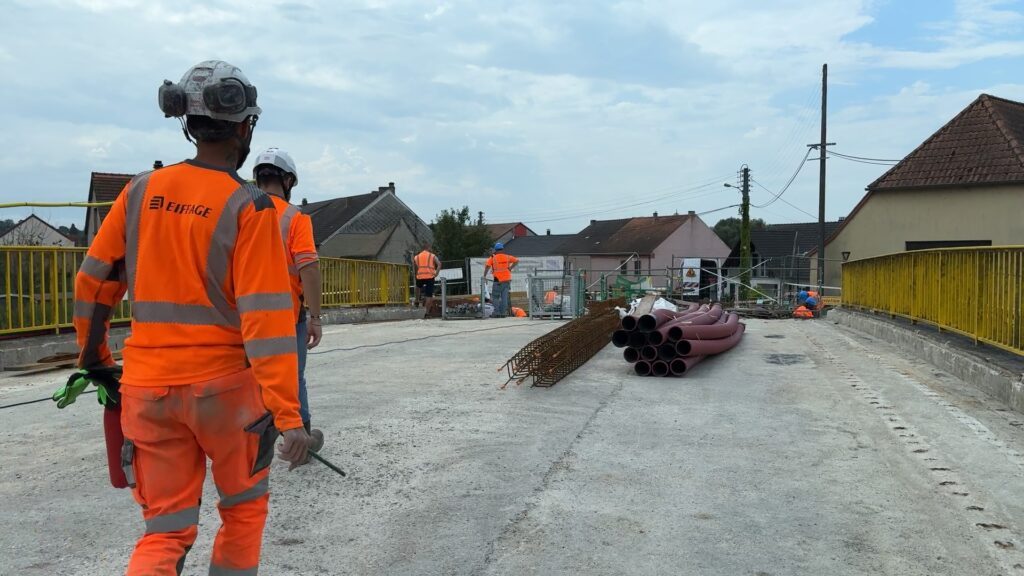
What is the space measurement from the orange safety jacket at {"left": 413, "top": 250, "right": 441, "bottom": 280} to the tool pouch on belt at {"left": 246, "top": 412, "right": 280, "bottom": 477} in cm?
1503

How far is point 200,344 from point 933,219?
31698 mm

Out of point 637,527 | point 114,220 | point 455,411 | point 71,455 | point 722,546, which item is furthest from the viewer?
point 455,411

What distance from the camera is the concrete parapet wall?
20.3ft

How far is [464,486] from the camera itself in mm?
4230

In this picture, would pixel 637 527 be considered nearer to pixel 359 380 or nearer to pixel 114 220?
pixel 114 220

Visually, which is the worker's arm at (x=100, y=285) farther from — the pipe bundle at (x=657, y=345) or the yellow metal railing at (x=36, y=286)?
the yellow metal railing at (x=36, y=286)

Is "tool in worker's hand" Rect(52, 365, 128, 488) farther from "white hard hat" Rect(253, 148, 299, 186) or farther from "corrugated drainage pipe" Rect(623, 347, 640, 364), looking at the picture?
"corrugated drainage pipe" Rect(623, 347, 640, 364)

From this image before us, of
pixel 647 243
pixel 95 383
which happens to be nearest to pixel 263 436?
pixel 95 383

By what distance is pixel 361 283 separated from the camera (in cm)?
1611

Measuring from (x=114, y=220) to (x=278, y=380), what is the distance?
770 mm

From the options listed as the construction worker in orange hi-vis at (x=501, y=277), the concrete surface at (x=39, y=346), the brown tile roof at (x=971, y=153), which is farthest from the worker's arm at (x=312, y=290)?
the brown tile roof at (x=971, y=153)

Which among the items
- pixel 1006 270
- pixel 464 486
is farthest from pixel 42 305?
pixel 1006 270

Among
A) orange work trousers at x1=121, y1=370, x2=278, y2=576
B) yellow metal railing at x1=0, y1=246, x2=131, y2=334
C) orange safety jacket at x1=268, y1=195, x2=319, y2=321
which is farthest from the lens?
yellow metal railing at x1=0, y1=246, x2=131, y2=334

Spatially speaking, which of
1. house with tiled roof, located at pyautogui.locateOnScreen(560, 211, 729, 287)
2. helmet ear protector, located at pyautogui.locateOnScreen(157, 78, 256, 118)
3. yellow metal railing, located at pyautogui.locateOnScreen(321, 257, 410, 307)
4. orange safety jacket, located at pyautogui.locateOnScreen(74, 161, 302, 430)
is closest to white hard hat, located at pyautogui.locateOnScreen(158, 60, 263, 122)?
helmet ear protector, located at pyautogui.locateOnScreen(157, 78, 256, 118)
